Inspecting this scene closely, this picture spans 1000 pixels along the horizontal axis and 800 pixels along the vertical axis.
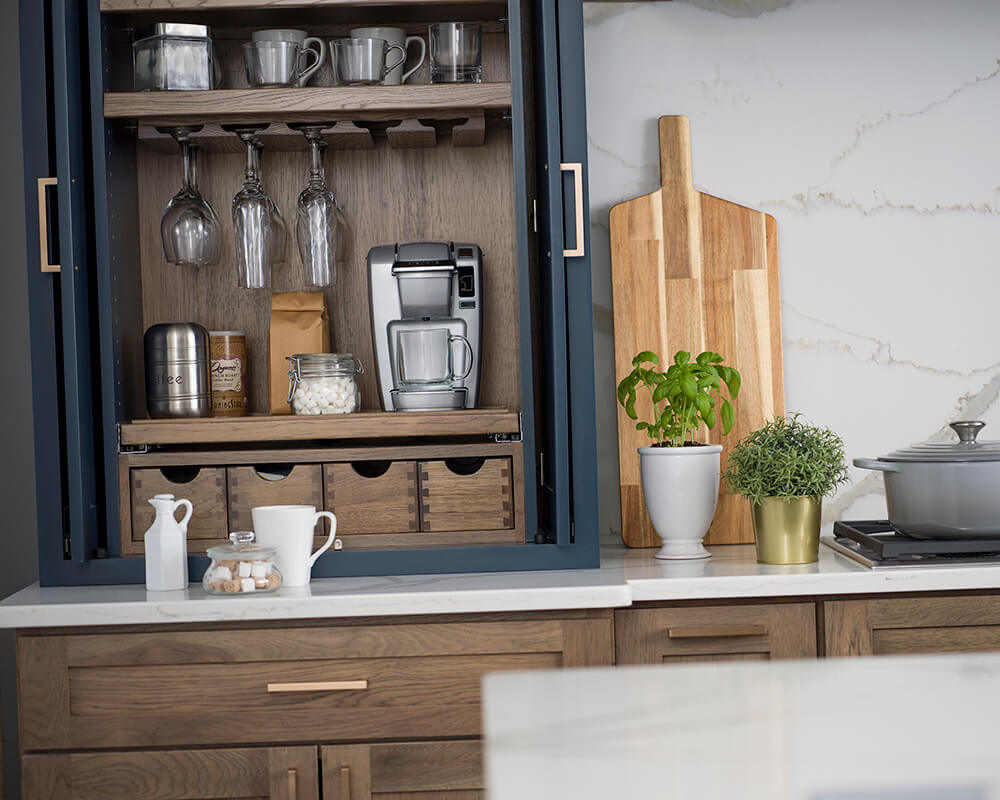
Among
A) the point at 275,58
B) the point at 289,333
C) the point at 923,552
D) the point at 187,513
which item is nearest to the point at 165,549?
the point at 187,513

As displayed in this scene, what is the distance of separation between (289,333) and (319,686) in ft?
2.52

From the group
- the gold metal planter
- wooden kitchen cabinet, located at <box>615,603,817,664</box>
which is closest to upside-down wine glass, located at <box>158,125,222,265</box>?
wooden kitchen cabinet, located at <box>615,603,817,664</box>

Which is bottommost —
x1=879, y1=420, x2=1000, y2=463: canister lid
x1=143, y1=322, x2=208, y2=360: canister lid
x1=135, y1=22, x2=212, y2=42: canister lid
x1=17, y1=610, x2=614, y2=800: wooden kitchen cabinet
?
x1=17, y1=610, x2=614, y2=800: wooden kitchen cabinet

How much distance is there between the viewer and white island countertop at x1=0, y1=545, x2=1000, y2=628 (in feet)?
5.71

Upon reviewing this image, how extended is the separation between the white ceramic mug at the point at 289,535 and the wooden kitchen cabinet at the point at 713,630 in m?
0.58

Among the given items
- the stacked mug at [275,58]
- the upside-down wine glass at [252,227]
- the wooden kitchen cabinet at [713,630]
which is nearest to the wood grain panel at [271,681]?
the wooden kitchen cabinet at [713,630]

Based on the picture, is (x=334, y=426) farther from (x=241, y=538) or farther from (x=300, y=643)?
(x=300, y=643)

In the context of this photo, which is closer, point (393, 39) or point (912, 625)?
point (912, 625)

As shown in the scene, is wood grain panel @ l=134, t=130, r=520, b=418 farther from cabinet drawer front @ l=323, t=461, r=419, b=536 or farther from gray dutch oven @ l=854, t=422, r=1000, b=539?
gray dutch oven @ l=854, t=422, r=1000, b=539

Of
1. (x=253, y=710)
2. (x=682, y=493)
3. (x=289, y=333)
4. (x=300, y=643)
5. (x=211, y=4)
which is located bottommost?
(x=253, y=710)

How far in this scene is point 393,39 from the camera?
203cm

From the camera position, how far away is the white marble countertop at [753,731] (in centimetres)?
75

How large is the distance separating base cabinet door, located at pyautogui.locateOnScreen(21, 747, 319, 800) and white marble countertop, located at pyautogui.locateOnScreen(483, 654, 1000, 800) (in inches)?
33.4

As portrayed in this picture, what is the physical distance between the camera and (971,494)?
6.09 feet
